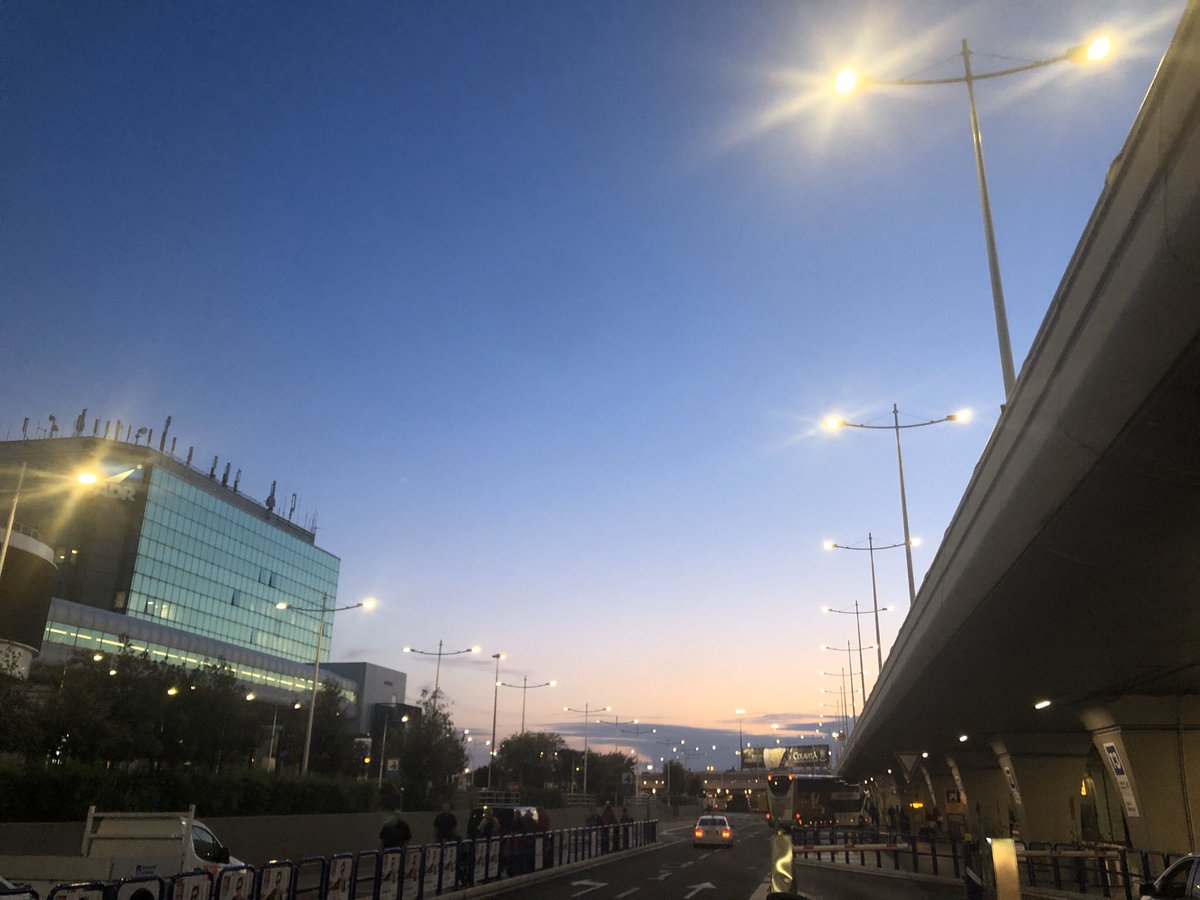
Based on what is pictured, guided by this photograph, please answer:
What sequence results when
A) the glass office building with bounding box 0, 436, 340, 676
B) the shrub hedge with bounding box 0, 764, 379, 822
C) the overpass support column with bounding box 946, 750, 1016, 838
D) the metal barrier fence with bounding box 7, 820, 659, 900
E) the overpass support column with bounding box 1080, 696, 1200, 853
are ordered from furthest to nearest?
the glass office building with bounding box 0, 436, 340, 676
the overpass support column with bounding box 946, 750, 1016, 838
the overpass support column with bounding box 1080, 696, 1200, 853
the shrub hedge with bounding box 0, 764, 379, 822
the metal barrier fence with bounding box 7, 820, 659, 900

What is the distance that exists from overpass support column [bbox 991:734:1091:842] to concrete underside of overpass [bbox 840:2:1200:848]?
15.0 meters

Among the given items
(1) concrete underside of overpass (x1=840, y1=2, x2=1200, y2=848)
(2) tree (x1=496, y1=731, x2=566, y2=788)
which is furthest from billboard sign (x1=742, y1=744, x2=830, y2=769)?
(1) concrete underside of overpass (x1=840, y1=2, x2=1200, y2=848)

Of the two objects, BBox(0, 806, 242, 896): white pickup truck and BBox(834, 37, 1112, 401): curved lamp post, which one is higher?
BBox(834, 37, 1112, 401): curved lamp post

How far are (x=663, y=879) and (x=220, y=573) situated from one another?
93426 mm

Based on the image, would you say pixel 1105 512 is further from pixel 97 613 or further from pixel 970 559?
pixel 97 613

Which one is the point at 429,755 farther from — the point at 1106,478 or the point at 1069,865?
the point at 1106,478

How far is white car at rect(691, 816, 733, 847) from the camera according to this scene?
149ft

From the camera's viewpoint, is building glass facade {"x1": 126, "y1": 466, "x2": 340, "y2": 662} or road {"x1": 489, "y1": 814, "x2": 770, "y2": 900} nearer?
road {"x1": 489, "y1": 814, "x2": 770, "y2": 900}

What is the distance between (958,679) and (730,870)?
11478 mm

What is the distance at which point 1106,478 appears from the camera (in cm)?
928

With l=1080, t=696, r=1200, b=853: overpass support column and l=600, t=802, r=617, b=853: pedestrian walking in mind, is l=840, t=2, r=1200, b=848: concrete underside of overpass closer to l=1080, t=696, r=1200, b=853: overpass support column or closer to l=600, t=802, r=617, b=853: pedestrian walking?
l=1080, t=696, r=1200, b=853: overpass support column

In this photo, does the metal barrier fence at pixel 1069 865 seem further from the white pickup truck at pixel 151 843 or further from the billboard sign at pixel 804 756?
the billboard sign at pixel 804 756

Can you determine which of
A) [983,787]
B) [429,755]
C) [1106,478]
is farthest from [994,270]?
[429,755]

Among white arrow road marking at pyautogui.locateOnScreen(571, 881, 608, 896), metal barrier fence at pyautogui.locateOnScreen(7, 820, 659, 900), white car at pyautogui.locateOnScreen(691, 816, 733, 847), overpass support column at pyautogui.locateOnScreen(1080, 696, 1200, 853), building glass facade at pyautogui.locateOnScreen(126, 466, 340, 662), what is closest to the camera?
metal barrier fence at pyautogui.locateOnScreen(7, 820, 659, 900)
